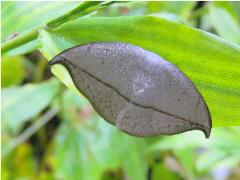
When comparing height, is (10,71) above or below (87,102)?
above

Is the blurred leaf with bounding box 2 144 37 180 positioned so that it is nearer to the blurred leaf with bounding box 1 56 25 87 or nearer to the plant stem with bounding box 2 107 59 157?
the plant stem with bounding box 2 107 59 157

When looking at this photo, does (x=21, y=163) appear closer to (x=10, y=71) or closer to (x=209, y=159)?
(x=10, y=71)

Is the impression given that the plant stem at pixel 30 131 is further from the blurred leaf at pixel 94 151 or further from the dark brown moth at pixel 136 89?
the dark brown moth at pixel 136 89

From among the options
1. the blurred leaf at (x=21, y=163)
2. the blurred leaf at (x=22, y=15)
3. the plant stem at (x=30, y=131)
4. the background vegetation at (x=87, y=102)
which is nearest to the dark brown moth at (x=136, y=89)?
the background vegetation at (x=87, y=102)

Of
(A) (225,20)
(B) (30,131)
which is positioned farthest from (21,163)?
(A) (225,20)

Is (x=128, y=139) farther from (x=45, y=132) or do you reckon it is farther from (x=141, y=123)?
(x=141, y=123)

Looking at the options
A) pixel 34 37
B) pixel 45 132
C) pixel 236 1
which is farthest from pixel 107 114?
pixel 45 132

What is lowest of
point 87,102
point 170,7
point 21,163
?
point 21,163

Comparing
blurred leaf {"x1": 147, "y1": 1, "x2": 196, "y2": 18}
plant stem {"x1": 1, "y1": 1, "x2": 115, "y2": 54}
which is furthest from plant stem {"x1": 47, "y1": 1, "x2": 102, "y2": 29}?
blurred leaf {"x1": 147, "y1": 1, "x2": 196, "y2": 18}
